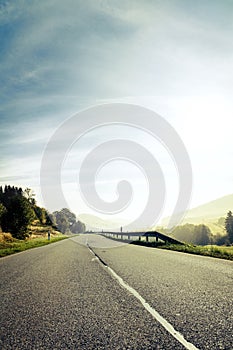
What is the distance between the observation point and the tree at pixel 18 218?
4941cm

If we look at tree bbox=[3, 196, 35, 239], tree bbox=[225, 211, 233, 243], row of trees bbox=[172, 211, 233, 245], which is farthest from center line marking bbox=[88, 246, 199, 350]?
tree bbox=[225, 211, 233, 243]

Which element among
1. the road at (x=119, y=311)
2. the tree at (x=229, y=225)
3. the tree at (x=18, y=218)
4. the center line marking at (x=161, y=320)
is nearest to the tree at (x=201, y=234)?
the tree at (x=229, y=225)

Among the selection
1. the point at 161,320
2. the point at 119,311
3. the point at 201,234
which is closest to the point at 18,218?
the point at 201,234

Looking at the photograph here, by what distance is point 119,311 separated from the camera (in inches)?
171

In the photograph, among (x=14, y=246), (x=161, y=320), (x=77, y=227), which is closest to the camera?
(x=161, y=320)

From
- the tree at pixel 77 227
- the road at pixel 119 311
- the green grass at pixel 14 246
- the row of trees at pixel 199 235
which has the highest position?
the tree at pixel 77 227

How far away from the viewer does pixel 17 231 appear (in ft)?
163

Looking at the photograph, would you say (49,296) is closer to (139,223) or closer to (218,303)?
(218,303)

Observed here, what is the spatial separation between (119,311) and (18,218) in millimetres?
49026

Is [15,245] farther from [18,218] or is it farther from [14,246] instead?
[18,218]

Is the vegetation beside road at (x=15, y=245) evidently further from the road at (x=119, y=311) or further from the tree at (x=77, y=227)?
the tree at (x=77, y=227)

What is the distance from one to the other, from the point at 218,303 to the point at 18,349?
306cm

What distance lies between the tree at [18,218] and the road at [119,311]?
147 ft

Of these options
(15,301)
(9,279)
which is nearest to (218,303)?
(15,301)
